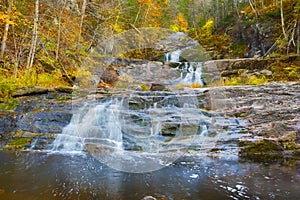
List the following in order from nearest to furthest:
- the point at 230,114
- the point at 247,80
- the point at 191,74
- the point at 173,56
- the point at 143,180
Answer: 1. the point at 143,180
2. the point at 230,114
3. the point at 247,80
4. the point at 191,74
5. the point at 173,56

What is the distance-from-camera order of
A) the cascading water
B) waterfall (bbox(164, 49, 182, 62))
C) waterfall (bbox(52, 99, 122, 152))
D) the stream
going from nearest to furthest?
1. the stream
2. the cascading water
3. waterfall (bbox(52, 99, 122, 152))
4. waterfall (bbox(164, 49, 182, 62))

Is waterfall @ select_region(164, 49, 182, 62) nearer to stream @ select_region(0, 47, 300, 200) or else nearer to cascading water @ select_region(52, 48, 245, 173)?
stream @ select_region(0, 47, 300, 200)

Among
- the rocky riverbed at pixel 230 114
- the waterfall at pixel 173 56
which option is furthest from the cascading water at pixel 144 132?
the waterfall at pixel 173 56

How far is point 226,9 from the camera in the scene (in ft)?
80.0

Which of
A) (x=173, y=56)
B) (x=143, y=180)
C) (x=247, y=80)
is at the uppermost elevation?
(x=173, y=56)

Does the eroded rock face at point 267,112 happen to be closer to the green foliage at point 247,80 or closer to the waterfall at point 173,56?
the green foliage at point 247,80

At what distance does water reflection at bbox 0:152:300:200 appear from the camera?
10.3 feet

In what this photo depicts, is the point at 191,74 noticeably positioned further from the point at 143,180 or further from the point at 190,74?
the point at 143,180

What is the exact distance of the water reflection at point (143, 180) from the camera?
3143mm

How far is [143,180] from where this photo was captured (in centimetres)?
374

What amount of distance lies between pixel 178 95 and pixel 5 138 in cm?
536

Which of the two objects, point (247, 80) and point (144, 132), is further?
point (247, 80)

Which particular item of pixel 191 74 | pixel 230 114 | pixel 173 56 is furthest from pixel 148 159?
pixel 173 56

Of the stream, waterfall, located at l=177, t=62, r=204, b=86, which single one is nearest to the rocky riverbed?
the stream
